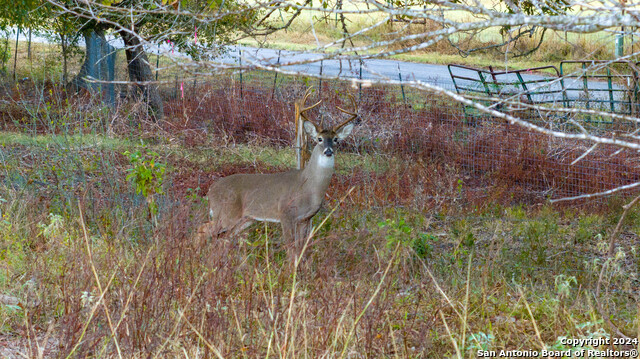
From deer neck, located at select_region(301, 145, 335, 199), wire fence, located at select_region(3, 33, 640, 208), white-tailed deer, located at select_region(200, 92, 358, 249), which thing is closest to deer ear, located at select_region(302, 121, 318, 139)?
white-tailed deer, located at select_region(200, 92, 358, 249)

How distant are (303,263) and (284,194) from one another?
4.53 feet

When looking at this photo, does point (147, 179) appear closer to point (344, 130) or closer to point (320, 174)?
point (320, 174)

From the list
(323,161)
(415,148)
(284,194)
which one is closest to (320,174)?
(323,161)

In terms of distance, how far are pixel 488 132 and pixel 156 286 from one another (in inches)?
251

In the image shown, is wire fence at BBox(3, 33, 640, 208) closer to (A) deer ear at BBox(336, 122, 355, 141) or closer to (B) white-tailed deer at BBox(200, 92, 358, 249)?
(A) deer ear at BBox(336, 122, 355, 141)

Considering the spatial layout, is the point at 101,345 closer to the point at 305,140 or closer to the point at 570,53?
the point at 305,140

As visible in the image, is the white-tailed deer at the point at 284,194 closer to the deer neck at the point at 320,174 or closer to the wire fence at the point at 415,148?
the deer neck at the point at 320,174

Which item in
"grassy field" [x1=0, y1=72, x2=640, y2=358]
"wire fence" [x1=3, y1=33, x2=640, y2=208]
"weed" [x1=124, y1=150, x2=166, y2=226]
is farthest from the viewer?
"wire fence" [x1=3, y1=33, x2=640, y2=208]

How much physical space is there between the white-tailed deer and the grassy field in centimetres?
21

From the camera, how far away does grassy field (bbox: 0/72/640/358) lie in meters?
3.41

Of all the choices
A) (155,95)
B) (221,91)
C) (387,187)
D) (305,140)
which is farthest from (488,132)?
(155,95)

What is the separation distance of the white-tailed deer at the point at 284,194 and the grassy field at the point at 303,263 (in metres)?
0.21

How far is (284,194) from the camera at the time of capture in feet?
19.9

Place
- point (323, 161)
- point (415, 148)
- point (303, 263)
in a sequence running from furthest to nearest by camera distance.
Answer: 1. point (415, 148)
2. point (323, 161)
3. point (303, 263)
